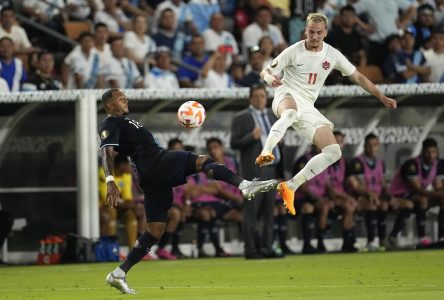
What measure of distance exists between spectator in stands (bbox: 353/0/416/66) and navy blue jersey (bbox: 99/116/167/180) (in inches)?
403

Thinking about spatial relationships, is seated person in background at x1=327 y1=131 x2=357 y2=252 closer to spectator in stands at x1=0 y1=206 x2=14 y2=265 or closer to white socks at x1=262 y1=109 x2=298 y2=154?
spectator in stands at x1=0 y1=206 x2=14 y2=265

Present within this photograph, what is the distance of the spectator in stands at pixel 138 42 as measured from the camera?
65.2ft

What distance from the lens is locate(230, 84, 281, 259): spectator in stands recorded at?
17.0 meters

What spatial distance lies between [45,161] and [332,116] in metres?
4.88

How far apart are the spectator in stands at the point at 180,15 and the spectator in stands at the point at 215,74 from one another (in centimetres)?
132

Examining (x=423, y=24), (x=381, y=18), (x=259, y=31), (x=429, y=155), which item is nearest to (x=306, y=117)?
(x=429, y=155)

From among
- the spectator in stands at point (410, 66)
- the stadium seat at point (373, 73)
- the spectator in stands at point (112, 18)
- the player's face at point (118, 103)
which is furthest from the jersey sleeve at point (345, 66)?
the spectator in stands at point (112, 18)

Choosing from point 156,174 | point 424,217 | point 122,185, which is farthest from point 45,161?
point 156,174

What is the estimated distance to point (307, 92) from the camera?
13.4m

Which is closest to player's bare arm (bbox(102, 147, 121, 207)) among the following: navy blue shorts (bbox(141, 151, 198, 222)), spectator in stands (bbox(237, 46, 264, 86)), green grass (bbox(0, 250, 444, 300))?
navy blue shorts (bbox(141, 151, 198, 222))

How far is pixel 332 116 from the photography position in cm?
2044

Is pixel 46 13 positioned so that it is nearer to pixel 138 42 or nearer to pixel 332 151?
pixel 138 42

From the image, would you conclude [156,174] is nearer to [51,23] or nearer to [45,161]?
[45,161]

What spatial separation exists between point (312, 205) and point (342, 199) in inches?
19.2
